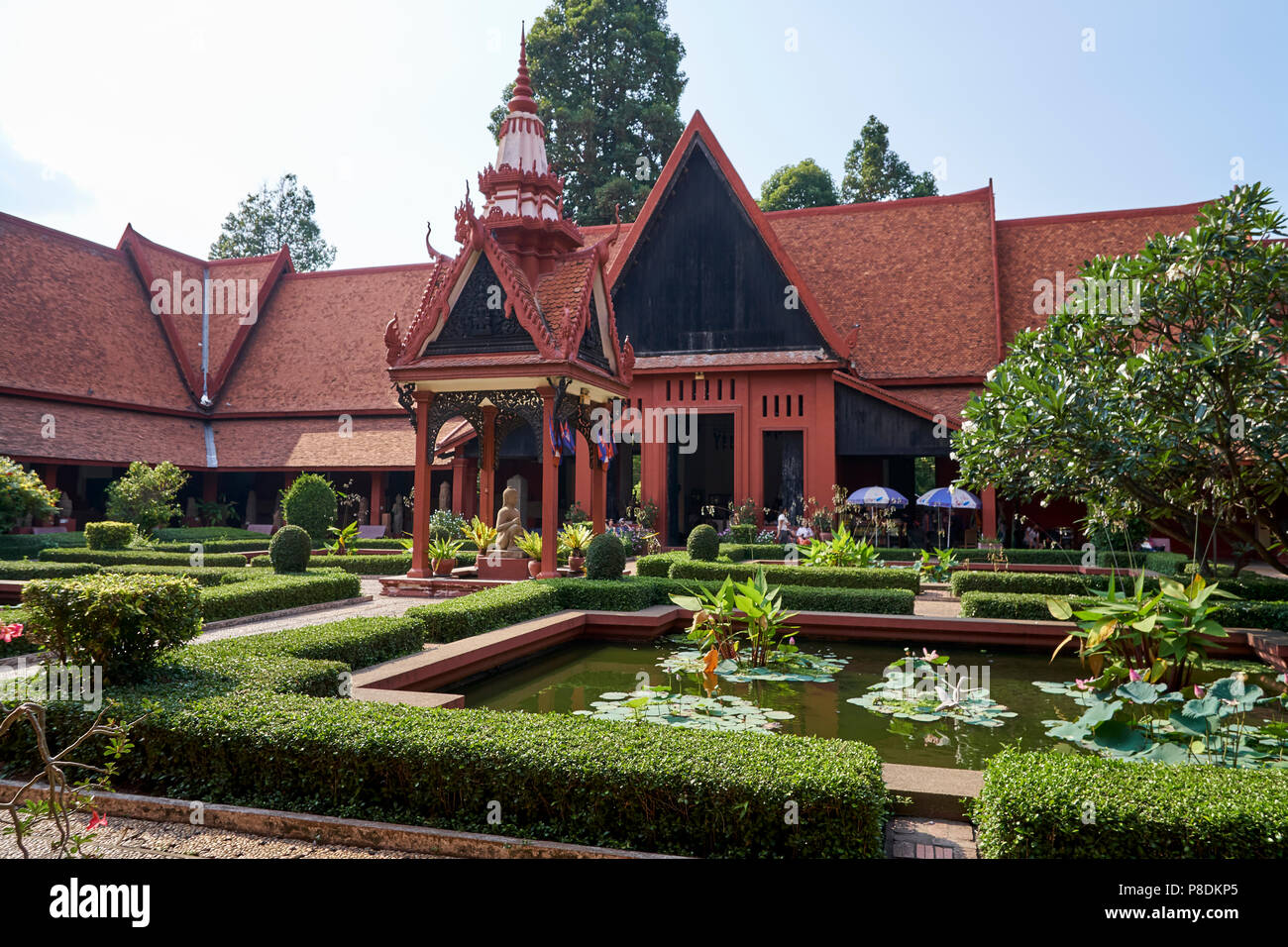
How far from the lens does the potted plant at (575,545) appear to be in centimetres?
1460

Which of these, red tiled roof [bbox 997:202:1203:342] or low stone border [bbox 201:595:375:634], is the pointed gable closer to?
red tiled roof [bbox 997:202:1203:342]

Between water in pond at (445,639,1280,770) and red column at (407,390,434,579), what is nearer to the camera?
water in pond at (445,639,1280,770)

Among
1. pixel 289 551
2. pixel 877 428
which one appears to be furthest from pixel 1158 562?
pixel 289 551

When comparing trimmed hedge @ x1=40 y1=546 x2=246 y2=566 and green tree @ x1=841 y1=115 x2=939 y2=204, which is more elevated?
green tree @ x1=841 y1=115 x2=939 y2=204

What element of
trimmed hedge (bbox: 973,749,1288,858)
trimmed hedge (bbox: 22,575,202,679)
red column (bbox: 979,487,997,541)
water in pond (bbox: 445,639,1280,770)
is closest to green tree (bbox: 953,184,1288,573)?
water in pond (bbox: 445,639,1280,770)

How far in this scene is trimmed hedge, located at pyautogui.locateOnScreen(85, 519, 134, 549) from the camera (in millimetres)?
16812

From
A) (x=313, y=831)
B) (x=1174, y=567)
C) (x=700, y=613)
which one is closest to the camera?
(x=313, y=831)

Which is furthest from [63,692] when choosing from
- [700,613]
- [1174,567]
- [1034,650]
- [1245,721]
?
[1174,567]

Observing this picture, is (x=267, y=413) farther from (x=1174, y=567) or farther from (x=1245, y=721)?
(x=1245, y=721)

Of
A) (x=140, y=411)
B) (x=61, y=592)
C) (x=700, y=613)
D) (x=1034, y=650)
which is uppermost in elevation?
(x=140, y=411)

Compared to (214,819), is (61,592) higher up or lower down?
higher up

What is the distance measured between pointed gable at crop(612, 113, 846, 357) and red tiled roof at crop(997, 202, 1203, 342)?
21.5 ft
